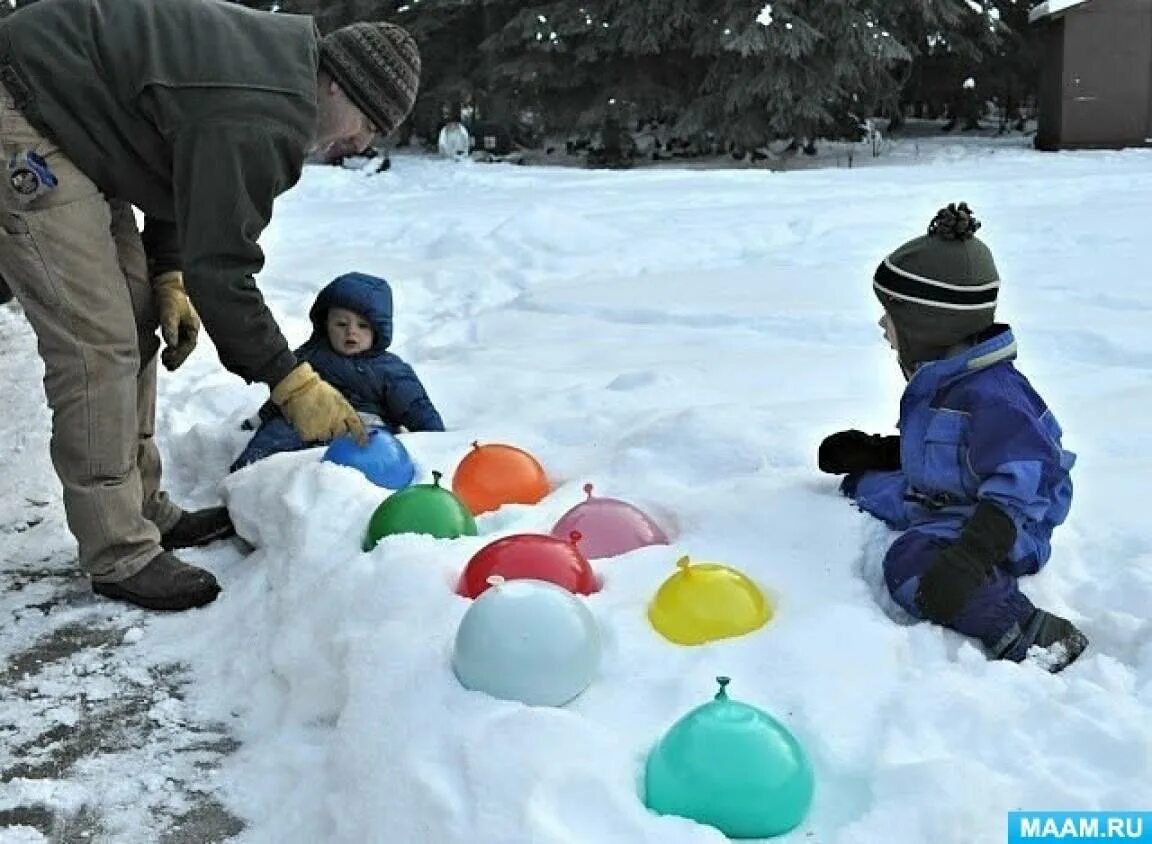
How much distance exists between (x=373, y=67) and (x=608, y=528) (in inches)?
46.7

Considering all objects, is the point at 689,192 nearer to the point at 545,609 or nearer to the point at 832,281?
the point at 832,281

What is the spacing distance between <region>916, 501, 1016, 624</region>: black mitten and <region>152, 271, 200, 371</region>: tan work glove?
2.06 m

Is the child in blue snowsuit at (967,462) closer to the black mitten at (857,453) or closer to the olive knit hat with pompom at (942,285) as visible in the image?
the olive knit hat with pompom at (942,285)

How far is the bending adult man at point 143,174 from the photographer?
2.69 metres

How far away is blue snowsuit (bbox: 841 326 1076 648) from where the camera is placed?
8.20ft

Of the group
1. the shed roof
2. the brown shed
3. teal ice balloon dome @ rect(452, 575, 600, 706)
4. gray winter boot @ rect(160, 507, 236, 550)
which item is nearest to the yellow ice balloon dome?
teal ice balloon dome @ rect(452, 575, 600, 706)

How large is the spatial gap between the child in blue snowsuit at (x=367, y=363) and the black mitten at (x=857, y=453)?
153cm

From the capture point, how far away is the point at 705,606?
2404mm

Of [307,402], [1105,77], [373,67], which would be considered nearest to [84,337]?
[307,402]

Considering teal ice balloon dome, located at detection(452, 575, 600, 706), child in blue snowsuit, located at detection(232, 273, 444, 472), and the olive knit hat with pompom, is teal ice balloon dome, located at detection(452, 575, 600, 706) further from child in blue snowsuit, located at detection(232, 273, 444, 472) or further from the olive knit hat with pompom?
child in blue snowsuit, located at detection(232, 273, 444, 472)

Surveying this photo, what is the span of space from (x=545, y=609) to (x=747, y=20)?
45.1 ft

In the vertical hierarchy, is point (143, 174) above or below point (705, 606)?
above

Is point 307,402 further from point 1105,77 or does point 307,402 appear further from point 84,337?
point 1105,77

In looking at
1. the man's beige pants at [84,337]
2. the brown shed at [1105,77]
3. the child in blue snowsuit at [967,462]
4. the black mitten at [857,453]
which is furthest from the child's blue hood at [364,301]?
the brown shed at [1105,77]
